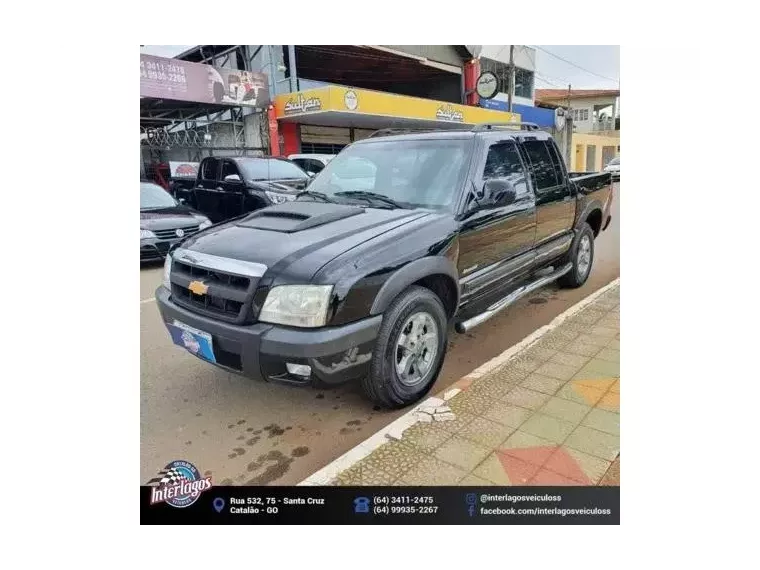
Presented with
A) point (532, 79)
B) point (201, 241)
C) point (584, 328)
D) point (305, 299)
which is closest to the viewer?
point (305, 299)

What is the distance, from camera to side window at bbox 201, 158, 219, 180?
11.5 feet

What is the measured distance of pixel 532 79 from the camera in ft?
10.1

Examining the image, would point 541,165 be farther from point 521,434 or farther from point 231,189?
point 231,189

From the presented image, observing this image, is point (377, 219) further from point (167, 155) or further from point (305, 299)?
point (167, 155)

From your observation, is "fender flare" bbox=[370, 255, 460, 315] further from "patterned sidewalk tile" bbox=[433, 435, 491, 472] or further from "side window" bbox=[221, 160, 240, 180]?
"side window" bbox=[221, 160, 240, 180]

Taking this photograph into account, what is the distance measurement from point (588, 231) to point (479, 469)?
3.11 m

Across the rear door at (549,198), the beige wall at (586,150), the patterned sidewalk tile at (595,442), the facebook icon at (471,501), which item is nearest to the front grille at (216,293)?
the facebook icon at (471,501)

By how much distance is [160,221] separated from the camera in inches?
118

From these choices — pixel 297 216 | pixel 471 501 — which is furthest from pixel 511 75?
pixel 471 501

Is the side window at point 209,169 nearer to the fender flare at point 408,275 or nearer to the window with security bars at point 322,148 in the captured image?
the window with security bars at point 322,148

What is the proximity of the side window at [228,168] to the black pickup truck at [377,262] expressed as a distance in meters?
0.63

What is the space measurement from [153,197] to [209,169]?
77 centimetres

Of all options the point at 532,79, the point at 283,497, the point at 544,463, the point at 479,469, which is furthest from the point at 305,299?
the point at 532,79

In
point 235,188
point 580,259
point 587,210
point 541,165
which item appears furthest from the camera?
point 580,259
